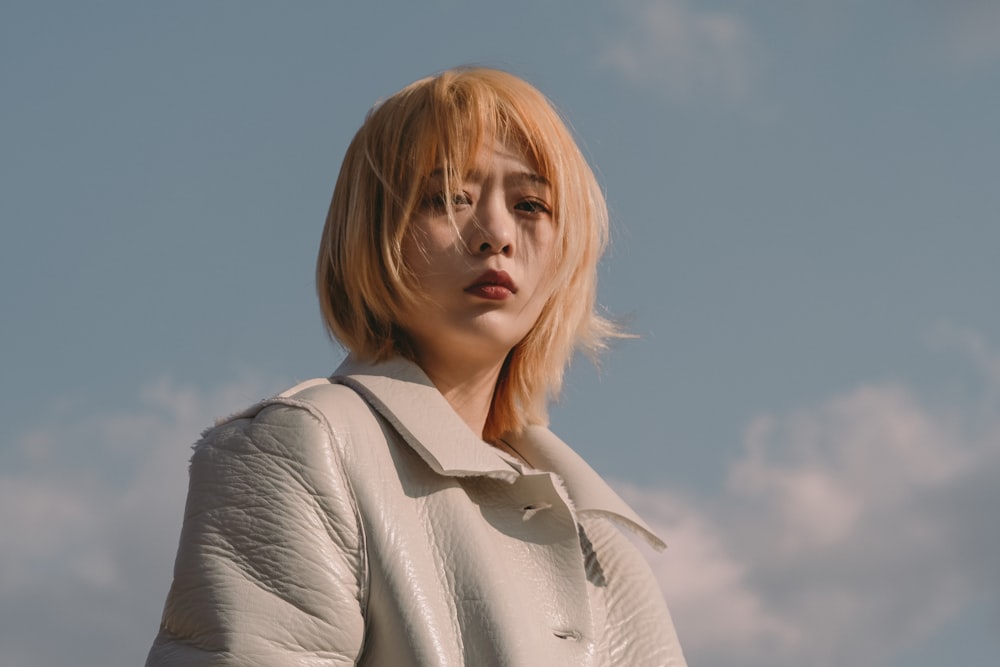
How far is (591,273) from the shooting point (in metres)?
3.65

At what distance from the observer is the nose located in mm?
3303

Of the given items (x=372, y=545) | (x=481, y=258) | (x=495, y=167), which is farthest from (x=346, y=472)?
(x=495, y=167)

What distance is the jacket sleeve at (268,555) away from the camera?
9.14 feet

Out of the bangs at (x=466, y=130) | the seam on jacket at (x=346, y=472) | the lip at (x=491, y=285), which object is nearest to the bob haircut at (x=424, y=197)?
the bangs at (x=466, y=130)

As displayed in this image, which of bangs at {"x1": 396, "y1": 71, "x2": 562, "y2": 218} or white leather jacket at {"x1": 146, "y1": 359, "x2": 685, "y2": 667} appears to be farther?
bangs at {"x1": 396, "y1": 71, "x2": 562, "y2": 218}

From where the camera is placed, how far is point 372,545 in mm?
2961

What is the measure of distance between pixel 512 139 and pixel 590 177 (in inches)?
10.4

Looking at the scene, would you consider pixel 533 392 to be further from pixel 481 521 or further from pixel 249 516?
pixel 249 516

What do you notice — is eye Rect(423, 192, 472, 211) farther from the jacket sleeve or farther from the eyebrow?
the jacket sleeve

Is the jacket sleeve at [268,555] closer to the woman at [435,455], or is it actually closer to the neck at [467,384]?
the woman at [435,455]

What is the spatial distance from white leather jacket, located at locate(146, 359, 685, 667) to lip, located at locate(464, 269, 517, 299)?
0.21m

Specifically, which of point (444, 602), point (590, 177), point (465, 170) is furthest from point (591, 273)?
point (444, 602)

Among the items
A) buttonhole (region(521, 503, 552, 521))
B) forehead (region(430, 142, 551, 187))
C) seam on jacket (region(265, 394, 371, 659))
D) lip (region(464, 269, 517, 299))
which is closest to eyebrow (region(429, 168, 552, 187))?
forehead (region(430, 142, 551, 187))

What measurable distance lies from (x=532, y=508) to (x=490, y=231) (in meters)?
0.58
